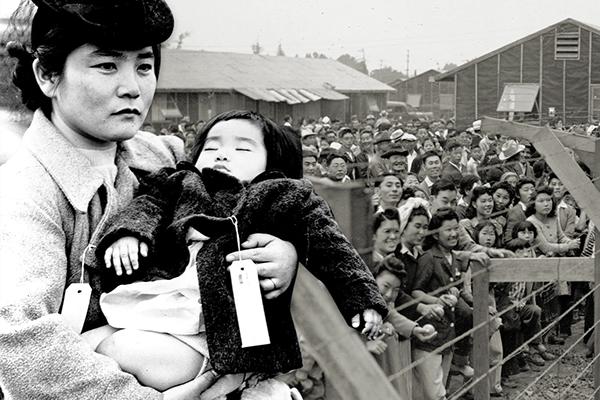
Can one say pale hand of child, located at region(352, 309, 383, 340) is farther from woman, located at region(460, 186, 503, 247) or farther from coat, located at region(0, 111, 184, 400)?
woman, located at region(460, 186, 503, 247)

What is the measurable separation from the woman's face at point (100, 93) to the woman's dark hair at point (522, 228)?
15.0ft

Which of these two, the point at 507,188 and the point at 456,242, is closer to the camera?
the point at 456,242

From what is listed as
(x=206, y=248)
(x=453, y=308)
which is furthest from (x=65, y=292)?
(x=453, y=308)

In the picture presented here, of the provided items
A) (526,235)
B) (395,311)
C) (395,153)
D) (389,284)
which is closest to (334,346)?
(395,311)

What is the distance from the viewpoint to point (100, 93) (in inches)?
53.6

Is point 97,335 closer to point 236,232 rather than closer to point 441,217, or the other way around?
point 236,232

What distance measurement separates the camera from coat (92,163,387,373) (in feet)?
4.45

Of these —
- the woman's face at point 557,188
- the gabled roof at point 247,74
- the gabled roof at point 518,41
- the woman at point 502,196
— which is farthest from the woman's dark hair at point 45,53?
the gabled roof at point 518,41

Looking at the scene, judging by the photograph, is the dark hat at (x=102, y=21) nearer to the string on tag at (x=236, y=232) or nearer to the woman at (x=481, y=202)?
the string on tag at (x=236, y=232)

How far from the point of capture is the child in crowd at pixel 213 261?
1.34 metres

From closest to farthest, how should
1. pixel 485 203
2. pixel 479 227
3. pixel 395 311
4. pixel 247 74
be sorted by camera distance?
pixel 395 311, pixel 479 227, pixel 485 203, pixel 247 74

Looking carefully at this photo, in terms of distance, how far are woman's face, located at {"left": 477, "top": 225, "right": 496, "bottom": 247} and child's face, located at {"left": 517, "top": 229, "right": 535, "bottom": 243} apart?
1.60ft

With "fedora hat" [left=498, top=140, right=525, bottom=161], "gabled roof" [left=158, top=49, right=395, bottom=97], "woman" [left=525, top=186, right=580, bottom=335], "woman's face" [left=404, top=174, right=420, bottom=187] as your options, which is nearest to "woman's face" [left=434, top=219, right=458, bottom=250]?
"woman's face" [left=404, top=174, right=420, bottom=187]

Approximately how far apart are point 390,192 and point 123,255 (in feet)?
10.8
